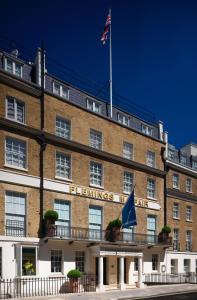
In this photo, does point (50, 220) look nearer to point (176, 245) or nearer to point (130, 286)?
point (130, 286)

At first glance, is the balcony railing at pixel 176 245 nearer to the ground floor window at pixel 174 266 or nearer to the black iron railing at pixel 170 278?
the ground floor window at pixel 174 266

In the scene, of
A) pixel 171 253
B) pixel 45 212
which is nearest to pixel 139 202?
pixel 171 253

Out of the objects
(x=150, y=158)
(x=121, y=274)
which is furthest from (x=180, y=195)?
(x=121, y=274)

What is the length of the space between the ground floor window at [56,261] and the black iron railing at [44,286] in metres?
0.78

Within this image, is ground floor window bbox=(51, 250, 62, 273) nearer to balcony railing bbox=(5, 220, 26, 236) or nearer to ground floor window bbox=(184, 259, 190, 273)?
balcony railing bbox=(5, 220, 26, 236)

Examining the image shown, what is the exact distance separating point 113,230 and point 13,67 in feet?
44.6

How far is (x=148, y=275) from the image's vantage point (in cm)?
3769

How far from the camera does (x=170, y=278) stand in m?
39.4

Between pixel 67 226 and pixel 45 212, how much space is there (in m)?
2.16

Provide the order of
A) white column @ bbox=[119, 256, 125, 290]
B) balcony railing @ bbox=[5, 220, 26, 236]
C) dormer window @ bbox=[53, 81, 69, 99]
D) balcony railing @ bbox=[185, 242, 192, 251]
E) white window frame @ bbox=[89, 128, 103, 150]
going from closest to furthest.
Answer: balcony railing @ bbox=[5, 220, 26, 236], dormer window @ bbox=[53, 81, 69, 99], white column @ bbox=[119, 256, 125, 290], white window frame @ bbox=[89, 128, 103, 150], balcony railing @ bbox=[185, 242, 192, 251]

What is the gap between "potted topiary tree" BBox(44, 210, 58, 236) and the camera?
29.4 meters

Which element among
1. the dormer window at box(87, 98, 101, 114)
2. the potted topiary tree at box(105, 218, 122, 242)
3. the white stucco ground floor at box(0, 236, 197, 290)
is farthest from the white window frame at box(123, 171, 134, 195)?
the dormer window at box(87, 98, 101, 114)

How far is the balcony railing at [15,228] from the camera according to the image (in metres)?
27.8

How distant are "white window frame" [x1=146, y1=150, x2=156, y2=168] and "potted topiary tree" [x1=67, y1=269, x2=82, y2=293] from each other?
44.4 ft
